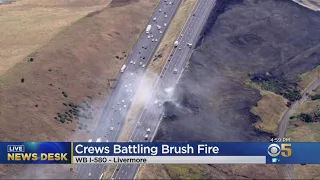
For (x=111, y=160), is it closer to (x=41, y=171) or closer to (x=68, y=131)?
(x=41, y=171)

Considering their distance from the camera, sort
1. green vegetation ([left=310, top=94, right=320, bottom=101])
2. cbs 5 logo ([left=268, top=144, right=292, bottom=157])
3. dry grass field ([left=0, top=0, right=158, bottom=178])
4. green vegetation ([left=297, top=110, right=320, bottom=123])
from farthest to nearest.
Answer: green vegetation ([left=310, top=94, right=320, bottom=101]), green vegetation ([left=297, top=110, right=320, bottom=123]), dry grass field ([left=0, top=0, right=158, bottom=178]), cbs 5 logo ([left=268, top=144, right=292, bottom=157])

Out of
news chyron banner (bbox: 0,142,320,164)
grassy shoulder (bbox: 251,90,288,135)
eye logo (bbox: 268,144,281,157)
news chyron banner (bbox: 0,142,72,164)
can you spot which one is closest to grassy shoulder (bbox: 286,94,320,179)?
grassy shoulder (bbox: 251,90,288,135)

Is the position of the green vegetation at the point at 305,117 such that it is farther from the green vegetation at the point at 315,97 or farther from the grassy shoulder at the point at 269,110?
the green vegetation at the point at 315,97

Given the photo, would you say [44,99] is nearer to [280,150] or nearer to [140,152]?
[140,152]

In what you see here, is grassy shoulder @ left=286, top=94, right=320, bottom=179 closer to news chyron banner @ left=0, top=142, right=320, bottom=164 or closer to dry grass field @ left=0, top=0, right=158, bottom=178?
news chyron banner @ left=0, top=142, right=320, bottom=164

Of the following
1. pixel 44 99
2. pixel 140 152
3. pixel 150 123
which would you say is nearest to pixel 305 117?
pixel 150 123

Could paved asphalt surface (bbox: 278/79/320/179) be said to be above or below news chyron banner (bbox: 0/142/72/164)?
below

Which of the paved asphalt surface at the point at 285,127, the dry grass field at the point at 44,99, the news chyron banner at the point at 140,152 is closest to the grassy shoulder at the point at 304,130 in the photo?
the paved asphalt surface at the point at 285,127
